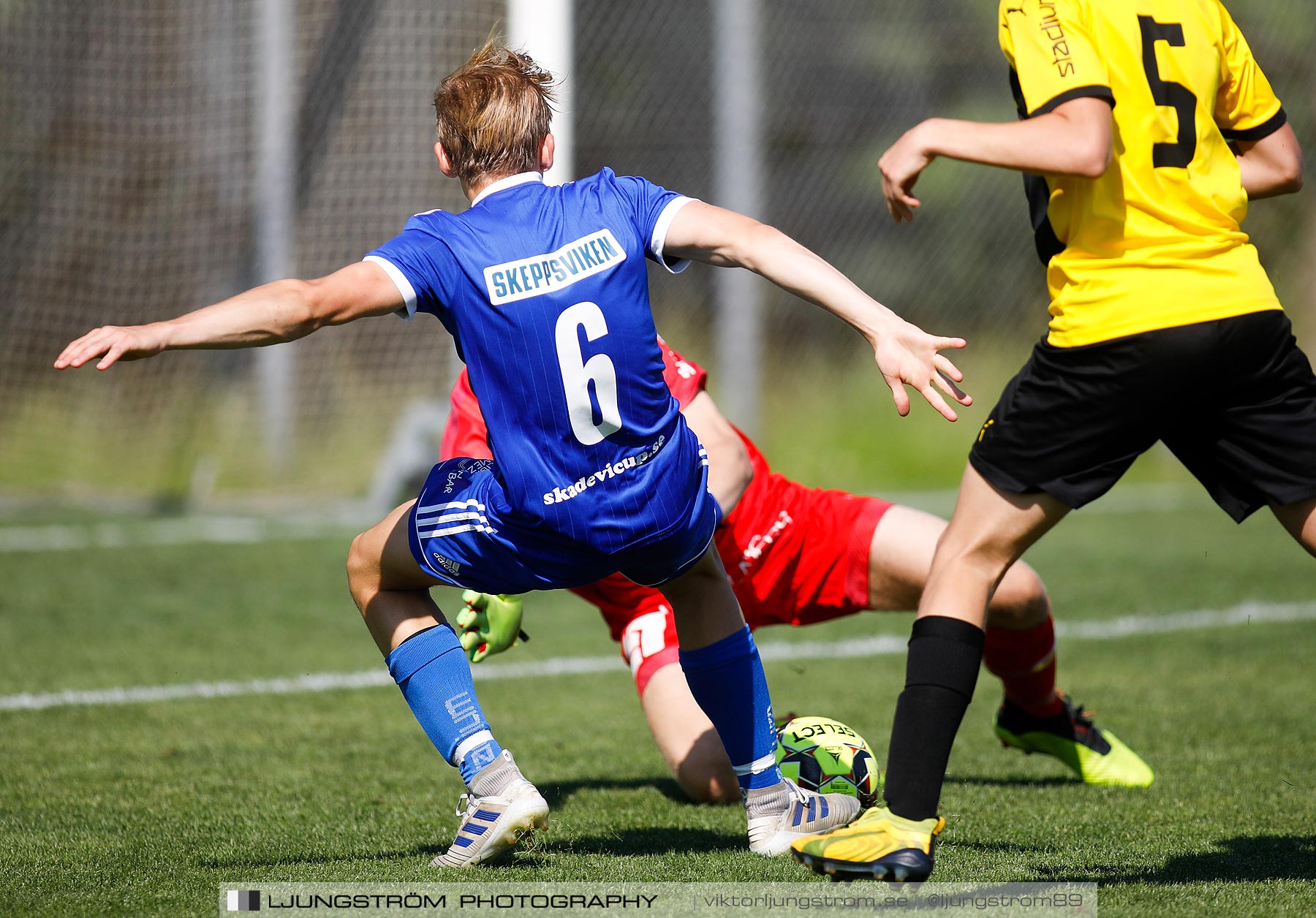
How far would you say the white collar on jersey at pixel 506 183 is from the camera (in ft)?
9.32

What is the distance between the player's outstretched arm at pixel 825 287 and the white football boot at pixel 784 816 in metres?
1.02

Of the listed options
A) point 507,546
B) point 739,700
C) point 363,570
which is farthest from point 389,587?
point 739,700

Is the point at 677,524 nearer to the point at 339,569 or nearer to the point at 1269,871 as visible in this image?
the point at 1269,871

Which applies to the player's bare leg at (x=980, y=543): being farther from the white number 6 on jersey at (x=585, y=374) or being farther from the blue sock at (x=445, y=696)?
the blue sock at (x=445, y=696)

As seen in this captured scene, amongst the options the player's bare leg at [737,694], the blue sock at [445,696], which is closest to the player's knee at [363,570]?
the blue sock at [445,696]

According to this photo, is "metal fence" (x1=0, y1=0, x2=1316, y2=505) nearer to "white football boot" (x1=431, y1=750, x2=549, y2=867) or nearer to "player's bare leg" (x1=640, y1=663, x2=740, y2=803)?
"player's bare leg" (x1=640, y1=663, x2=740, y2=803)

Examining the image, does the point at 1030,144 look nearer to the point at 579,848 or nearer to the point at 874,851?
the point at 874,851

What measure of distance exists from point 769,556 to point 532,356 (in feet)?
4.60

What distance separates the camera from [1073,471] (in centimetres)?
263

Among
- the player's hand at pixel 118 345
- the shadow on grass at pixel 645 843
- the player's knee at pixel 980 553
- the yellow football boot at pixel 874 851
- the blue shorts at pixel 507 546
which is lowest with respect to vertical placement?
the shadow on grass at pixel 645 843

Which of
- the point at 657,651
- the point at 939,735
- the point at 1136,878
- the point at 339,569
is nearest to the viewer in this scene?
the point at 939,735

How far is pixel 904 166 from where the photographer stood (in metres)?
2.52

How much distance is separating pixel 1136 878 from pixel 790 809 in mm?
732

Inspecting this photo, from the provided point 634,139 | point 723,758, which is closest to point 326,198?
point 634,139
